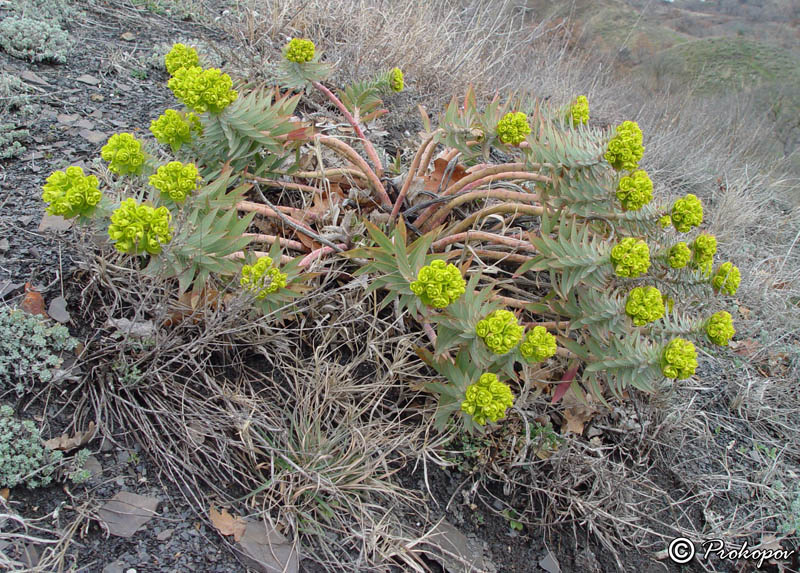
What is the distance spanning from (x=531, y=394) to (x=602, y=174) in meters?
0.89

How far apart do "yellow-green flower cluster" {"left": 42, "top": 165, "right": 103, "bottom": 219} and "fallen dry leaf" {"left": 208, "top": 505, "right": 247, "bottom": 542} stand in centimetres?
103

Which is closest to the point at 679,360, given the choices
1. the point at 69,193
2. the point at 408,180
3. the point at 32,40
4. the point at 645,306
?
the point at 645,306

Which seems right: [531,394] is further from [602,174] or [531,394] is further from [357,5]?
[357,5]

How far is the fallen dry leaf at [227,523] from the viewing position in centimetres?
178

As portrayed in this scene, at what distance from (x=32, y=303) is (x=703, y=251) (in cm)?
237

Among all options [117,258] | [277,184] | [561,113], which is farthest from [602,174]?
[117,258]

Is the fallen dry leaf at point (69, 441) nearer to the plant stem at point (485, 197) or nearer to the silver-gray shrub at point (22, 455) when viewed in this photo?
the silver-gray shrub at point (22, 455)

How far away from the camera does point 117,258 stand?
6.95 ft

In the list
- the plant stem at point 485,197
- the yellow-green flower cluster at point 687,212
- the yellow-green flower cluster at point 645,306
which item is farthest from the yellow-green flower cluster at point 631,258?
the plant stem at point 485,197

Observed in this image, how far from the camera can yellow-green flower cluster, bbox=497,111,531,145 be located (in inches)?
81.2

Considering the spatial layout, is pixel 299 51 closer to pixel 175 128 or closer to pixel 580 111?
pixel 175 128

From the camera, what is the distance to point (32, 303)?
2.03 metres

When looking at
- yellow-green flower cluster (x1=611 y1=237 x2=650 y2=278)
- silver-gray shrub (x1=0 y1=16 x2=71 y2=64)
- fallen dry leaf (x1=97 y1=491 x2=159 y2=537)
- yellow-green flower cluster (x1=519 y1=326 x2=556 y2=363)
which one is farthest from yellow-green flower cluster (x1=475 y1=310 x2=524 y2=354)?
silver-gray shrub (x1=0 y1=16 x2=71 y2=64)

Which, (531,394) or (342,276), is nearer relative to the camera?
(531,394)
